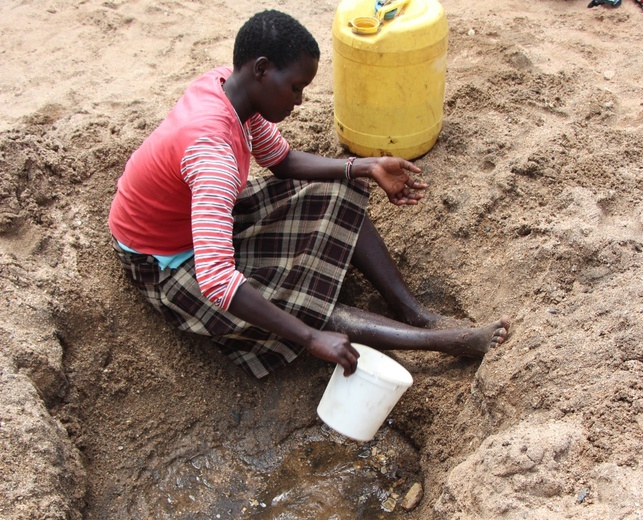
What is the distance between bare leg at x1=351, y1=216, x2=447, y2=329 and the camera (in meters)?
2.28

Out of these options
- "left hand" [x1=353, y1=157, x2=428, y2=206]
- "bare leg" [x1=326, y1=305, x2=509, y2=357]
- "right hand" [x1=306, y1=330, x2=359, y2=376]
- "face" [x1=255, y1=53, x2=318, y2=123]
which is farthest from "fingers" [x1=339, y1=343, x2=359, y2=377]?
"face" [x1=255, y1=53, x2=318, y2=123]

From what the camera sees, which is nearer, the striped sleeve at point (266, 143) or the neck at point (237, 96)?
the neck at point (237, 96)

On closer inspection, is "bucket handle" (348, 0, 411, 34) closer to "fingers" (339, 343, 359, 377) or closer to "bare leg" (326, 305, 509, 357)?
"bare leg" (326, 305, 509, 357)

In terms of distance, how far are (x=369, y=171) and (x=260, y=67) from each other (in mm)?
520

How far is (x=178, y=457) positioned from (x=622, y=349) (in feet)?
4.57

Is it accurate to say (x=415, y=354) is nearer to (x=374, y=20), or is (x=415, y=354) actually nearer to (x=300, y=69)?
(x=300, y=69)

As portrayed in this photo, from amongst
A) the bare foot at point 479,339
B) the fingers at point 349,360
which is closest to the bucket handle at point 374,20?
the bare foot at point 479,339

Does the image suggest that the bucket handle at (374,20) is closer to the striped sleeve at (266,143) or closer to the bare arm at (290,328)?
the striped sleeve at (266,143)

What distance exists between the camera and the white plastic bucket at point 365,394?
Answer: 1816mm

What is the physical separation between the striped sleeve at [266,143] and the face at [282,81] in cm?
25

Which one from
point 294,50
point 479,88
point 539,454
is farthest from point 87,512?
point 479,88

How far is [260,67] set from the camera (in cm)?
177

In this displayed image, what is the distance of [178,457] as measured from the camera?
85.4 inches

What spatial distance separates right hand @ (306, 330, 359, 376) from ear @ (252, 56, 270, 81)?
2.34ft
